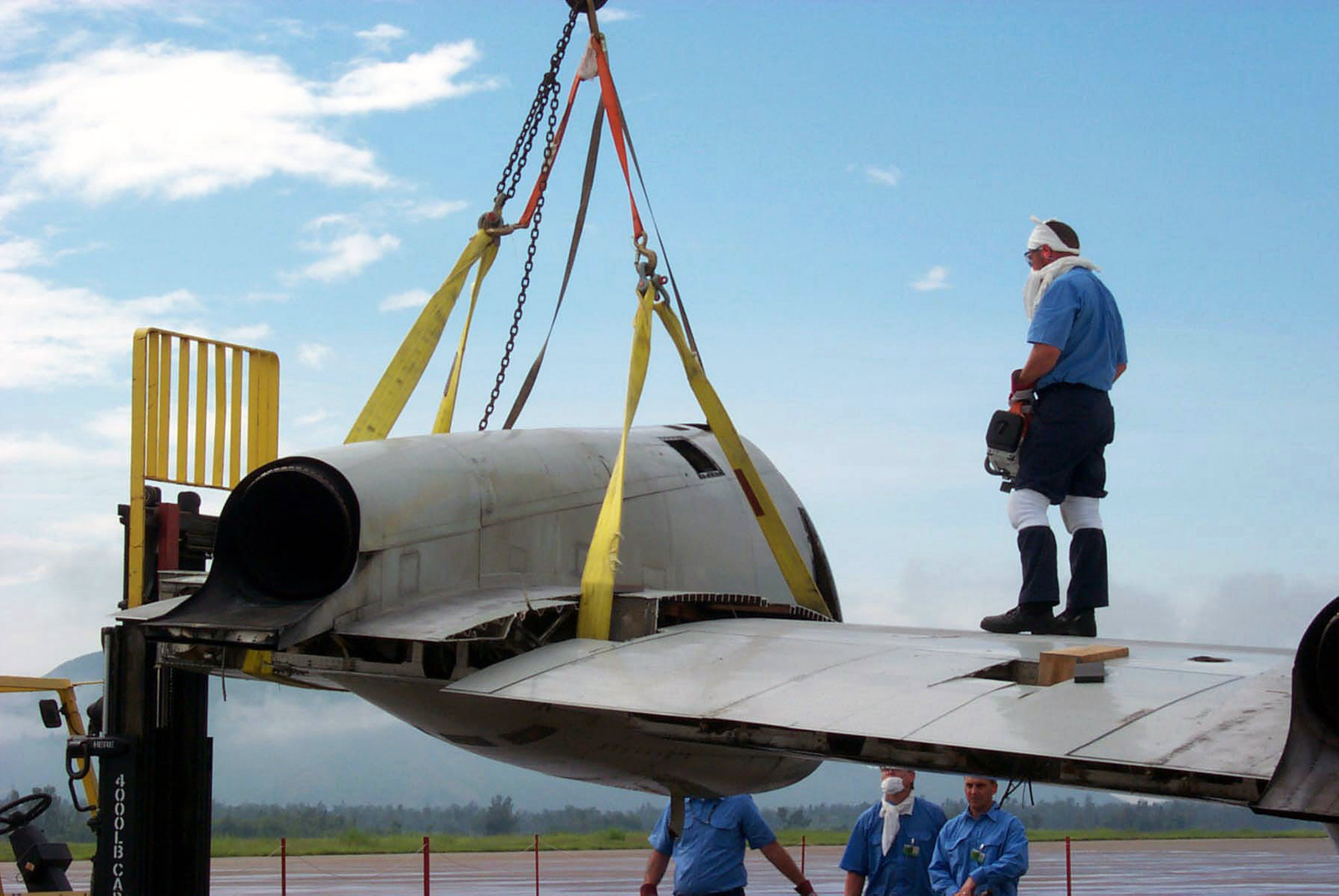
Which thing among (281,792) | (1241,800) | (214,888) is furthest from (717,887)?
(281,792)

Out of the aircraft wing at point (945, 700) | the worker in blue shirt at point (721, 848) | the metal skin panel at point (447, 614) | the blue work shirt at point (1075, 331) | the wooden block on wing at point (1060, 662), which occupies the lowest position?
the worker in blue shirt at point (721, 848)

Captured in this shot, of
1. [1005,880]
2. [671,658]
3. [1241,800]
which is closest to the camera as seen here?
[1241,800]

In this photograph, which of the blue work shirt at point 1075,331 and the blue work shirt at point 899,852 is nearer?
the blue work shirt at point 1075,331

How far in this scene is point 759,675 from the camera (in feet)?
17.6

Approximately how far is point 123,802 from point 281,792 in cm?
10431

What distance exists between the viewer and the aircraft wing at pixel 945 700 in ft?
13.9

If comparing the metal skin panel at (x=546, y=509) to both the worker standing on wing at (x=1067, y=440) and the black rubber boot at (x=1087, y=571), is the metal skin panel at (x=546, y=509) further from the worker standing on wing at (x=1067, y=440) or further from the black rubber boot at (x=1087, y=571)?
the black rubber boot at (x=1087, y=571)

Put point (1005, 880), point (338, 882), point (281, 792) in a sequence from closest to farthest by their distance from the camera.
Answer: point (1005, 880) < point (338, 882) < point (281, 792)

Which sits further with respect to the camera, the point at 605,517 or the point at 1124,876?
the point at 1124,876

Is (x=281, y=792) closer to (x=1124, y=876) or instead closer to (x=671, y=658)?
(x=1124, y=876)

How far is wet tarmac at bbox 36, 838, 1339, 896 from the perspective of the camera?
2123 cm

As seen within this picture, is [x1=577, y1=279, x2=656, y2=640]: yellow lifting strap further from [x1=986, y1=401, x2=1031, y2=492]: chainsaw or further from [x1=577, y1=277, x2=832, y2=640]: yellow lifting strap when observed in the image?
[x1=986, y1=401, x2=1031, y2=492]: chainsaw

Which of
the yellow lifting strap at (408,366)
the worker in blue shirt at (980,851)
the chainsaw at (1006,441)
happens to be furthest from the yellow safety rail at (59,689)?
the chainsaw at (1006,441)

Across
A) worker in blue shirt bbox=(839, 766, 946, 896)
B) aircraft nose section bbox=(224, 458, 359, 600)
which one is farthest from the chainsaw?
aircraft nose section bbox=(224, 458, 359, 600)
